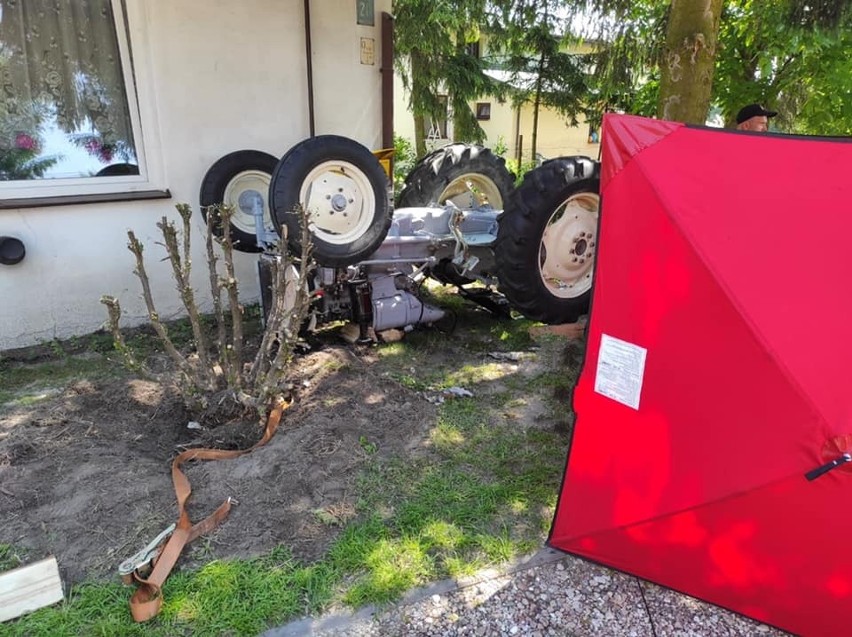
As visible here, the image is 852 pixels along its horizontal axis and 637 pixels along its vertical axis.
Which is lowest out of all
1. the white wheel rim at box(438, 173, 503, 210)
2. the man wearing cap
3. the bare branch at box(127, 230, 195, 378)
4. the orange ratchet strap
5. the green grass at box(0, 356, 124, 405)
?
the green grass at box(0, 356, 124, 405)

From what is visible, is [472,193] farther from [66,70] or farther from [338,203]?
[66,70]

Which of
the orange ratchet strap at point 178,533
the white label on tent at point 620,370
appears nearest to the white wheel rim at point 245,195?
the orange ratchet strap at point 178,533

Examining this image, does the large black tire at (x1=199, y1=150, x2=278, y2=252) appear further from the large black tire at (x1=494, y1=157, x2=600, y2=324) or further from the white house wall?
the large black tire at (x1=494, y1=157, x2=600, y2=324)

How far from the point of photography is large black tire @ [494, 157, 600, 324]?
13.5ft

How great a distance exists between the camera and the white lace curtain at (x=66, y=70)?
461 cm

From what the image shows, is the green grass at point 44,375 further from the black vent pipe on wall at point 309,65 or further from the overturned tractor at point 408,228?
the black vent pipe on wall at point 309,65

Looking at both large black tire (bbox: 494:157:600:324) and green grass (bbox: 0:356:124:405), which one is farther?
large black tire (bbox: 494:157:600:324)

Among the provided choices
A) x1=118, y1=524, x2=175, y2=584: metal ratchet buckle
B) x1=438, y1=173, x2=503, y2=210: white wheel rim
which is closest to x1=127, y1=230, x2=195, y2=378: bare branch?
x1=118, y1=524, x2=175, y2=584: metal ratchet buckle

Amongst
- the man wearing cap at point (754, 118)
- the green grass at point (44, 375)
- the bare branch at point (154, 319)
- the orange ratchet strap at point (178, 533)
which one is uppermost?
the man wearing cap at point (754, 118)

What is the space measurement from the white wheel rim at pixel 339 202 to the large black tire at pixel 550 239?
39.7 inches

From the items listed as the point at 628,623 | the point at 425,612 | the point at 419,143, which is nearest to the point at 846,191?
the point at 628,623

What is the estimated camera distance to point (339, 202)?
3867 millimetres

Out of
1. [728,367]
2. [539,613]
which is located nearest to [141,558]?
[539,613]

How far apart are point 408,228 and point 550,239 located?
1.13 meters
